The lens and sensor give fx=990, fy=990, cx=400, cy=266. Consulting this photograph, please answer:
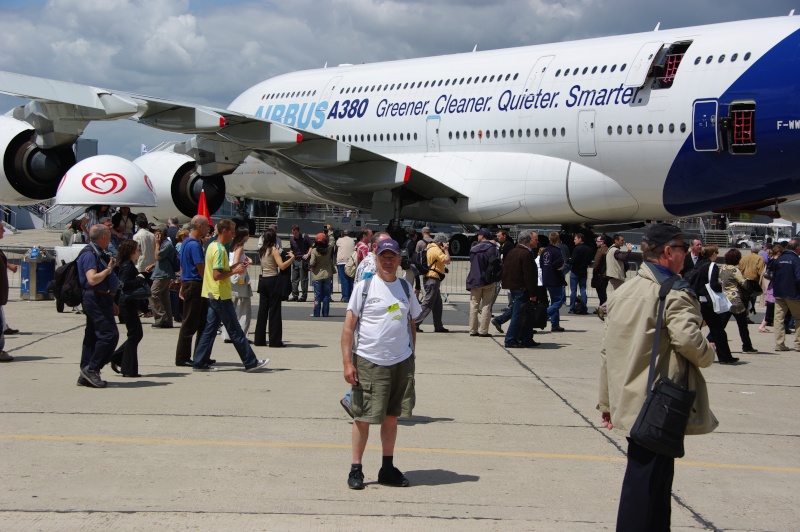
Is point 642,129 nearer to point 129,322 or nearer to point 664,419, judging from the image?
point 129,322

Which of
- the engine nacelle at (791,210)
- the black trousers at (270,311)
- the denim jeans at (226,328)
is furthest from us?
the engine nacelle at (791,210)

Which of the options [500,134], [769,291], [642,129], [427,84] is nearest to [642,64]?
[642,129]

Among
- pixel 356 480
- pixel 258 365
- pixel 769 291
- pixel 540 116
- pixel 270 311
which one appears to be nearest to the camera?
pixel 356 480

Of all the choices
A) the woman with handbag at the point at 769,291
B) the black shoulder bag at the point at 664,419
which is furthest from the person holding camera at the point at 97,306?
the woman with handbag at the point at 769,291

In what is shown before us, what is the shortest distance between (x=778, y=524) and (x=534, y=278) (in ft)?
25.8

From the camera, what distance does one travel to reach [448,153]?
27266 mm

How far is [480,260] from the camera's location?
1439cm

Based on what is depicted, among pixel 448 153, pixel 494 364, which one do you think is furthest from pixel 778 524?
pixel 448 153

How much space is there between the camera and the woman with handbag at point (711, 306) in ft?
40.8

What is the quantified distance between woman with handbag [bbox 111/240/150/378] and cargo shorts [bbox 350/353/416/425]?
4388 millimetres

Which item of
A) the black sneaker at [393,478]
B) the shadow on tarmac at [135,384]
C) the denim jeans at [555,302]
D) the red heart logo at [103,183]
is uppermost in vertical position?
the red heart logo at [103,183]

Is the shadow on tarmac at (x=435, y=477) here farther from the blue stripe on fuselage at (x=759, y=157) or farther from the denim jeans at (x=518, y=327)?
the blue stripe on fuselage at (x=759, y=157)

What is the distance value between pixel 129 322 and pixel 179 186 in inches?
696

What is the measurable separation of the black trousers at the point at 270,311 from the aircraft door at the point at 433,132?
607 inches
